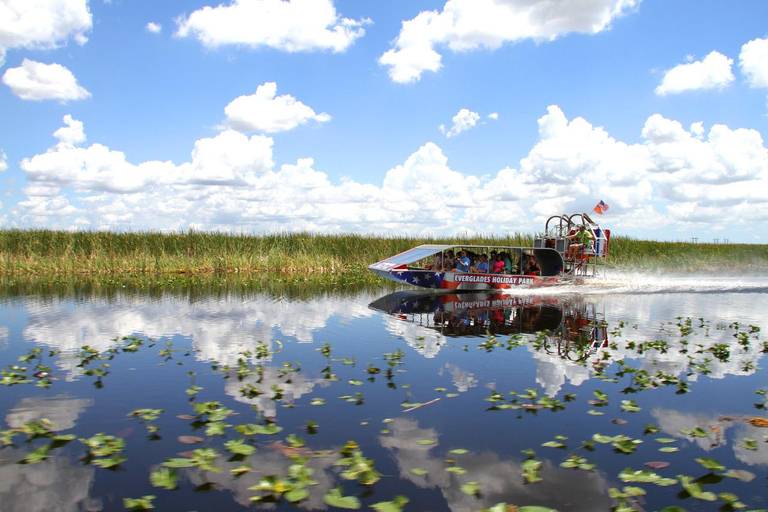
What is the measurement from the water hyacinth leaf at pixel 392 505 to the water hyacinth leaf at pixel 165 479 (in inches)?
72.9

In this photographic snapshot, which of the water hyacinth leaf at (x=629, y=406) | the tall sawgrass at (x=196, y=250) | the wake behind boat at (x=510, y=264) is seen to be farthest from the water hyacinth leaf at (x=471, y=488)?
the tall sawgrass at (x=196, y=250)

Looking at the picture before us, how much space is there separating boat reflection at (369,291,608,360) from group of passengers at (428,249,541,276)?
4.23 feet

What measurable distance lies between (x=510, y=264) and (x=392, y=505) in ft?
63.9

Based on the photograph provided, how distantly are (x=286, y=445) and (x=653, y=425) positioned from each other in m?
4.35

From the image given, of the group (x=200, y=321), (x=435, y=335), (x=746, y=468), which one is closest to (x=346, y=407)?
(x=746, y=468)

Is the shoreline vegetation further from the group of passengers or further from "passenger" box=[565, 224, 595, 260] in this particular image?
"passenger" box=[565, 224, 595, 260]

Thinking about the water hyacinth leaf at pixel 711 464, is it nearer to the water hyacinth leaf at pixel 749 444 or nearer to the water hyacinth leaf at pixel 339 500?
the water hyacinth leaf at pixel 749 444

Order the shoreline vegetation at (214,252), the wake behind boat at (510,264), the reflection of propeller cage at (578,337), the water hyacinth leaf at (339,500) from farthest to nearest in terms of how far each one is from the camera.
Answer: the shoreline vegetation at (214,252)
the wake behind boat at (510,264)
the reflection of propeller cage at (578,337)
the water hyacinth leaf at (339,500)

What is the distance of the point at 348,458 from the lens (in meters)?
5.40

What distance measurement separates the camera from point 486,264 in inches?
915

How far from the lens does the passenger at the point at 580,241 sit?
22.9 m

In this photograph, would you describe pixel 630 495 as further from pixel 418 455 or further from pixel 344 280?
pixel 344 280

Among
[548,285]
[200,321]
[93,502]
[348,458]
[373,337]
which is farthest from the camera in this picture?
[548,285]

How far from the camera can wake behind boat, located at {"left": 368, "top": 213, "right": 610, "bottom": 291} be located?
20.8 meters
